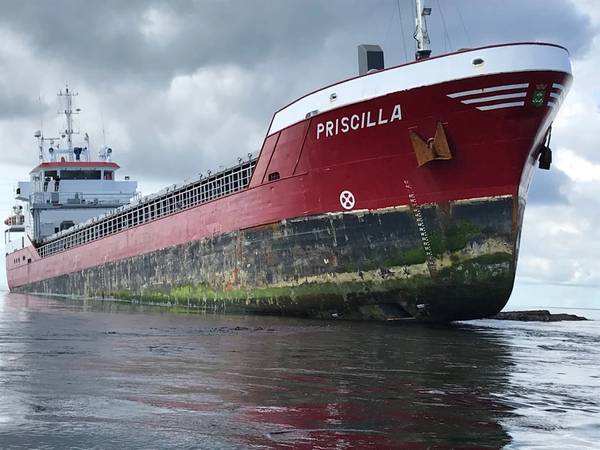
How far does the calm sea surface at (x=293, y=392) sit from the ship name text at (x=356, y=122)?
470 centimetres

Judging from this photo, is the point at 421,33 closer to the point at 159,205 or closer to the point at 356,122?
the point at 356,122

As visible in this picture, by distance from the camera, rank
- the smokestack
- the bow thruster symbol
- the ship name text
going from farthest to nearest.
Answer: the smokestack
the bow thruster symbol
the ship name text

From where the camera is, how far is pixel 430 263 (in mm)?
13617

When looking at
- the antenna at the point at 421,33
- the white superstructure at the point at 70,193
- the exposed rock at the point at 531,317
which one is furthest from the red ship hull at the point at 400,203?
the white superstructure at the point at 70,193

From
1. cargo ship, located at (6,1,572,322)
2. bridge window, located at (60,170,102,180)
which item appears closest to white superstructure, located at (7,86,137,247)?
bridge window, located at (60,170,102,180)

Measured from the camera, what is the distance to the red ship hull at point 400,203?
13.2 meters

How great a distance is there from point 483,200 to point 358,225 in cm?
255

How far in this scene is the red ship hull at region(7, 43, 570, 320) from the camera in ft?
43.4

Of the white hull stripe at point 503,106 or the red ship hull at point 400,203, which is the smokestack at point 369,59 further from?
the white hull stripe at point 503,106

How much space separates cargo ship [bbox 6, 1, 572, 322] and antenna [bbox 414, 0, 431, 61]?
0.05 m

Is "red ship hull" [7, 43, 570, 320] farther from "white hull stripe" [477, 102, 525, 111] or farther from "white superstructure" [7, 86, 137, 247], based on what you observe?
"white superstructure" [7, 86, 137, 247]

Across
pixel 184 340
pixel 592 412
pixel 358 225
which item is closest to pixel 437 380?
pixel 592 412

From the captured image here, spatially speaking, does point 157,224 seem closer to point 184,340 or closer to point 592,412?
point 184,340

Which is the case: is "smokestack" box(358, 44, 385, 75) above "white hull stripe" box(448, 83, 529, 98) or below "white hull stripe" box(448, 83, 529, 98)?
above
